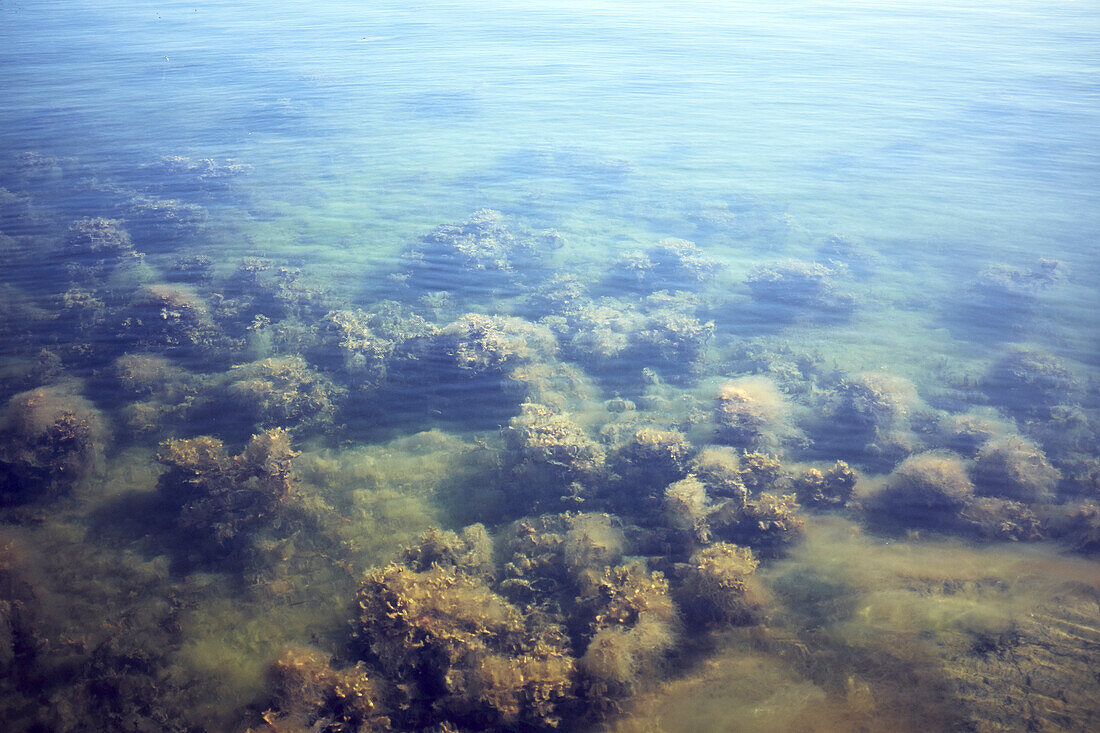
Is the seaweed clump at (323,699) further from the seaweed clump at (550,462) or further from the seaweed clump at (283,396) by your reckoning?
the seaweed clump at (283,396)

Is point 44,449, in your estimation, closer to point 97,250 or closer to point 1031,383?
point 97,250

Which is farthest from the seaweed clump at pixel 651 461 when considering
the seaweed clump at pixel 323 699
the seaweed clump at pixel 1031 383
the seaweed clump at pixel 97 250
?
the seaweed clump at pixel 97 250

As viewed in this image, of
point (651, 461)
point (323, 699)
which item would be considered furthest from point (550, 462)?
point (323, 699)

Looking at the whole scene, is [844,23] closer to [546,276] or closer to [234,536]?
[546,276]

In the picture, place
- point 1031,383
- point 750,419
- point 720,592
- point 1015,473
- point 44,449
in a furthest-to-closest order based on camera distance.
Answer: point 1031,383 < point 750,419 < point 44,449 < point 1015,473 < point 720,592

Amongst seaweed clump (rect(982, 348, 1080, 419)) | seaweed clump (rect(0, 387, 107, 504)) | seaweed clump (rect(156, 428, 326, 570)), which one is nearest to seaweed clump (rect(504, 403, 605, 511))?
seaweed clump (rect(156, 428, 326, 570))

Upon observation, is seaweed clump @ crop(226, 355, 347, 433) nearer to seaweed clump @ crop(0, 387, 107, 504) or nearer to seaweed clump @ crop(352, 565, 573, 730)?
seaweed clump @ crop(0, 387, 107, 504)
